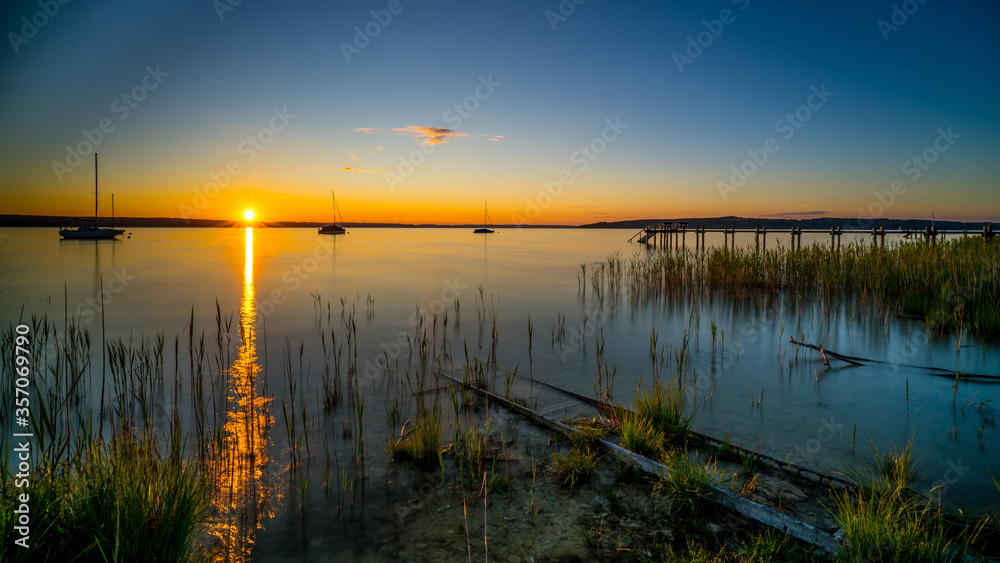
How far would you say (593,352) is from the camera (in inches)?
360

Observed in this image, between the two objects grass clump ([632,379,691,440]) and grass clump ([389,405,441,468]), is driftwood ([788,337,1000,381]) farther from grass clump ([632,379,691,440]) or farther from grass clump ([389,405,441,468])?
grass clump ([389,405,441,468])

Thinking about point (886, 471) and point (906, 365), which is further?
point (906, 365)

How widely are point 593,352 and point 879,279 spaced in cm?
938

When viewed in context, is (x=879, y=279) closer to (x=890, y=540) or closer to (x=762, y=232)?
(x=890, y=540)

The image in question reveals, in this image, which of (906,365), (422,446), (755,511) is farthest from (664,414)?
(906,365)

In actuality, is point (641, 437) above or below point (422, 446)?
above

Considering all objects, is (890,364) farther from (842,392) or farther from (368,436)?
(368,436)

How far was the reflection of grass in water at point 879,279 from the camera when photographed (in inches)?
399

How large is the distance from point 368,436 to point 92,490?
8.99 ft

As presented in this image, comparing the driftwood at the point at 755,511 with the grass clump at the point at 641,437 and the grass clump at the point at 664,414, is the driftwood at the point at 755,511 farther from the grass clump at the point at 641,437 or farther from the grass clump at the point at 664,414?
the grass clump at the point at 664,414

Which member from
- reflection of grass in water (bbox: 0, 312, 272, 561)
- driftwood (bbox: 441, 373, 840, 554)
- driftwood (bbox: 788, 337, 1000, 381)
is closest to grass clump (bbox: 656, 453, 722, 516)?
driftwood (bbox: 441, 373, 840, 554)

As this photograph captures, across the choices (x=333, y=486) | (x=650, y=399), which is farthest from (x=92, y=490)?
(x=650, y=399)

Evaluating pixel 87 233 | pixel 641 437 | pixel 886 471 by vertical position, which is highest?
pixel 87 233

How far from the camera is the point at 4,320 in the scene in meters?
10.8
